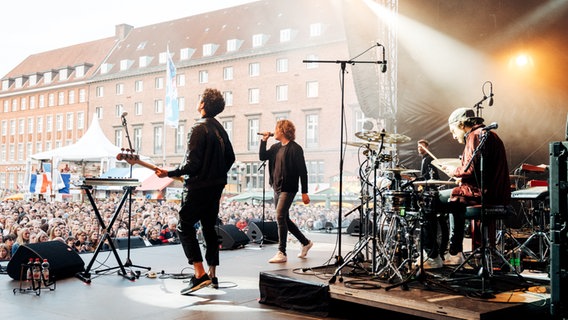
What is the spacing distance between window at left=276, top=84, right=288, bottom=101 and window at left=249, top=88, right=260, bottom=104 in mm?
1923

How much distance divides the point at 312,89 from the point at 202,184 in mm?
32769

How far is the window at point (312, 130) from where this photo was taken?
1455 inches

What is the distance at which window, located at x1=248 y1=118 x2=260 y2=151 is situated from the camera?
4053cm

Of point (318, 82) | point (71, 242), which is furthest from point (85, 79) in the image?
point (71, 242)

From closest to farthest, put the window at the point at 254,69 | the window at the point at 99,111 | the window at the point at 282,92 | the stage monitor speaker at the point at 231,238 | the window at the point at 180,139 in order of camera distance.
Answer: the stage monitor speaker at the point at 231,238 < the window at the point at 282,92 < the window at the point at 254,69 < the window at the point at 180,139 < the window at the point at 99,111

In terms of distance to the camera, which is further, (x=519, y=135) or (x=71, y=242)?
(x=519, y=135)

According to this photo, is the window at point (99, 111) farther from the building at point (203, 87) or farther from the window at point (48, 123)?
the window at point (48, 123)

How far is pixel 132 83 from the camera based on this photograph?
48500 millimetres

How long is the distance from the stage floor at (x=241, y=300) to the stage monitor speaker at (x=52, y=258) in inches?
3.7

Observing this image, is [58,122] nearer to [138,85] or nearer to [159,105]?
[138,85]

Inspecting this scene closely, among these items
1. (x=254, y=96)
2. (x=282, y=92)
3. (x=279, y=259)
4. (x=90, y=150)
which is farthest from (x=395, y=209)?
(x=254, y=96)

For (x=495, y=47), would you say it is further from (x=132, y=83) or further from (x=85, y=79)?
(x=85, y=79)

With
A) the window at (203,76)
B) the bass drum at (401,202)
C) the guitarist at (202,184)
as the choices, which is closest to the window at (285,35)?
the window at (203,76)

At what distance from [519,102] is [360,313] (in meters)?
6.88
